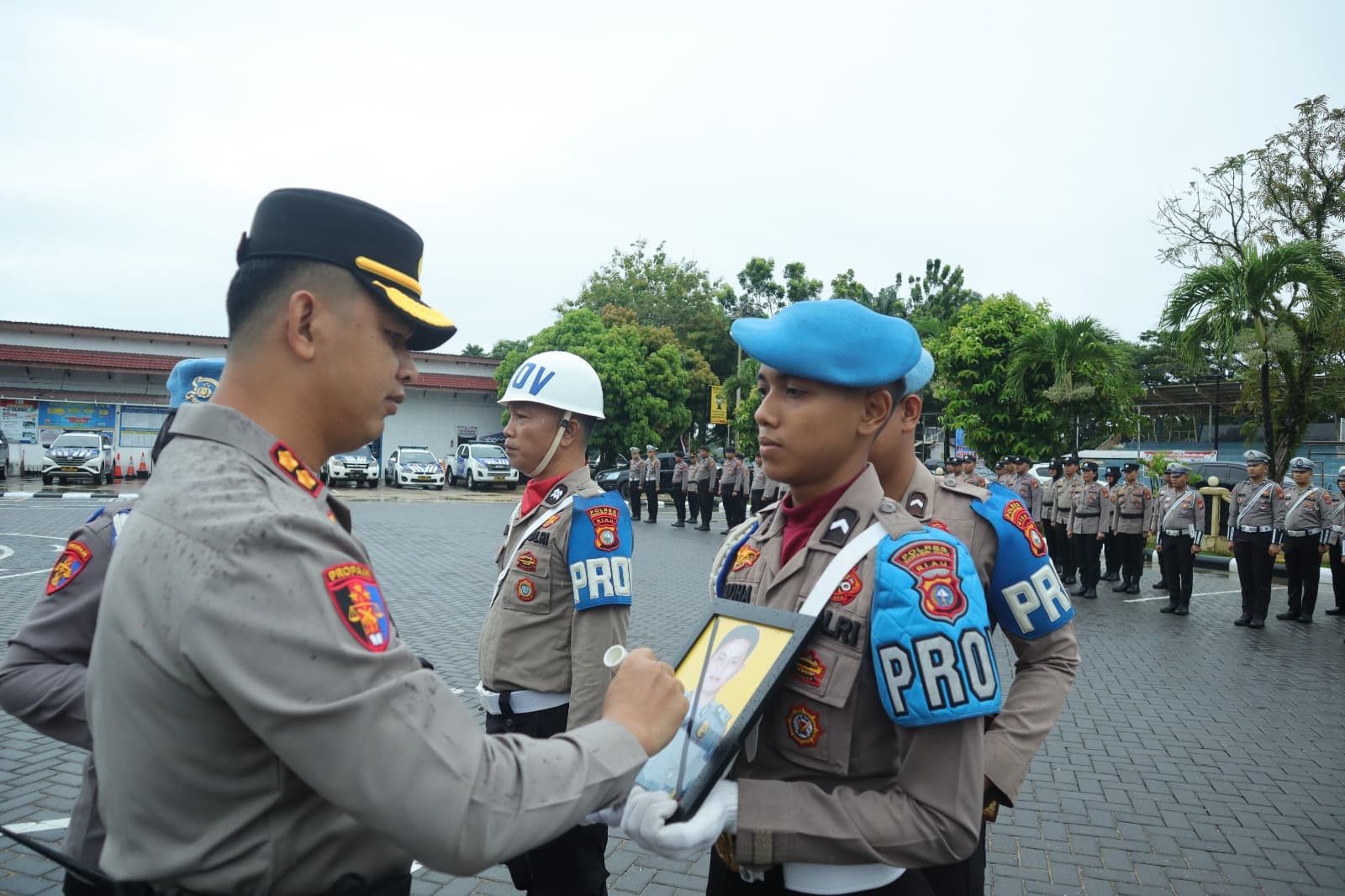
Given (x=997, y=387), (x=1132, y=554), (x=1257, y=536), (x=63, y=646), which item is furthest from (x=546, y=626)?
(x=997, y=387)

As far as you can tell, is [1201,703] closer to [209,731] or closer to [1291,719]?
[1291,719]

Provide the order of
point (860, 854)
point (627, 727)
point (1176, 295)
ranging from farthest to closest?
point (1176, 295) → point (860, 854) → point (627, 727)

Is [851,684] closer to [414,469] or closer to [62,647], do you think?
[62,647]

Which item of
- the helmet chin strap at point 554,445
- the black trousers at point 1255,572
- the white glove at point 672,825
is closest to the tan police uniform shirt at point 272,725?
the white glove at point 672,825

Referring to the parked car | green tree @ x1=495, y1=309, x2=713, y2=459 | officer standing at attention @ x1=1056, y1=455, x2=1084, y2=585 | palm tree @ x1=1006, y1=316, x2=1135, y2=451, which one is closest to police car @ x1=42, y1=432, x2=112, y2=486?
the parked car

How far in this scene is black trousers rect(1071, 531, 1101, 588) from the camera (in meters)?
13.4

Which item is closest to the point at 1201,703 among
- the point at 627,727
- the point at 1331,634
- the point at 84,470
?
the point at 1331,634

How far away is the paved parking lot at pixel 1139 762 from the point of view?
409 centimetres

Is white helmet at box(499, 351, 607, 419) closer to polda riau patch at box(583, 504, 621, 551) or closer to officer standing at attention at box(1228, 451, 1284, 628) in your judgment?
polda riau patch at box(583, 504, 621, 551)

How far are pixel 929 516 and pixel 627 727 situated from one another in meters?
1.52

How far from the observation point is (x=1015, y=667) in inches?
99.4

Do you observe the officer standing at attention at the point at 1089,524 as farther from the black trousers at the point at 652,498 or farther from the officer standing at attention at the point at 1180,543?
the black trousers at the point at 652,498

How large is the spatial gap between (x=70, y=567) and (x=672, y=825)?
177 centimetres

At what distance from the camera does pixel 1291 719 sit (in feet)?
22.2
